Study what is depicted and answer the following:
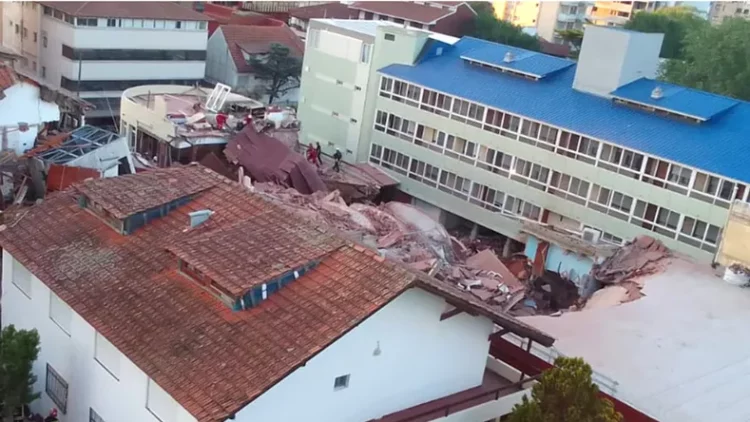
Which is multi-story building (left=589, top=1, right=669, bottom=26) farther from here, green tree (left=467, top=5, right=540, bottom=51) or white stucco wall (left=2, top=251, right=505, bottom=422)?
white stucco wall (left=2, top=251, right=505, bottom=422)

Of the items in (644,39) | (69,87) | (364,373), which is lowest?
(69,87)

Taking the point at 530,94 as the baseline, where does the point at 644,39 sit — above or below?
above

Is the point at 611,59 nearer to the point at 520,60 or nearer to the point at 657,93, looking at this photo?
the point at 657,93

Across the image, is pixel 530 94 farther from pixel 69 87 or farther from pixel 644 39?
pixel 69 87

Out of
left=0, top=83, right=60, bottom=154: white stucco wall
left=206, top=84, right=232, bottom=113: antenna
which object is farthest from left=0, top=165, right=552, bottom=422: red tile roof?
left=206, top=84, right=232, bottom=113: antenna

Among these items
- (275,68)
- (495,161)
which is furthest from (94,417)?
(275,68)

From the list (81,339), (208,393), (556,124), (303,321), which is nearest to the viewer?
(208,393)

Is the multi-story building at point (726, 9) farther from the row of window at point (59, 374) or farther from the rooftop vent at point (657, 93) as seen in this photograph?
the row of window at point (59, 374)

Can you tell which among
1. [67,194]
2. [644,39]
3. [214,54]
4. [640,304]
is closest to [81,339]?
[67,194]
